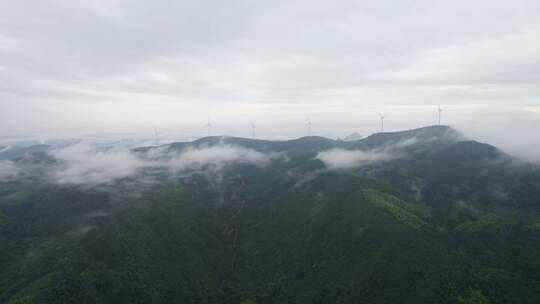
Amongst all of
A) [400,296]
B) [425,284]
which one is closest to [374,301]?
[400,296]

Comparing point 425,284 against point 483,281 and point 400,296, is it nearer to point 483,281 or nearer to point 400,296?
point 400,296

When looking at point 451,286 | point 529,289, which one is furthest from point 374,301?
point 529,289

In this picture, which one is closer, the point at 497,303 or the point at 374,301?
the point at 497,303

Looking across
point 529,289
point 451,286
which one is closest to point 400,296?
point 451,286

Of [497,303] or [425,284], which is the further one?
[425,284]

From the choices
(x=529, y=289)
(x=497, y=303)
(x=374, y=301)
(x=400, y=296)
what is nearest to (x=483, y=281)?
(x=497, y=303)

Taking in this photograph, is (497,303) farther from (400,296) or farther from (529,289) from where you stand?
(400,296)

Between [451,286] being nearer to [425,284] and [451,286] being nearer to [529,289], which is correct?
[425,284]
